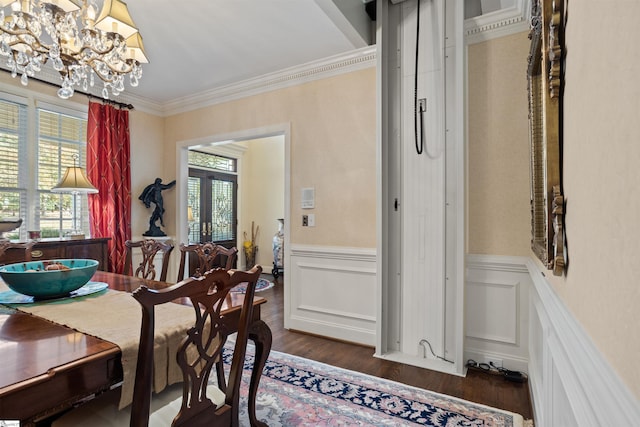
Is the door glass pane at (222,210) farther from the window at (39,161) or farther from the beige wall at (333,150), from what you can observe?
the beige wall at (333,150)

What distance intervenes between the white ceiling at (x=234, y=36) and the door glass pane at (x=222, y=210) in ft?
9.33

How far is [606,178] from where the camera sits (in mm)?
620

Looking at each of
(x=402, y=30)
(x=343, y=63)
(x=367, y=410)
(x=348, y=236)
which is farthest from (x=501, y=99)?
(x=367, y=410)

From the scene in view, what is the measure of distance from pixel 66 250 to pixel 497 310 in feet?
12.8

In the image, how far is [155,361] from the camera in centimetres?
119

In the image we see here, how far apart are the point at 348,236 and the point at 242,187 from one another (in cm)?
436

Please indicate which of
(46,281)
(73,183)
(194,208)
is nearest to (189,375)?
Answer: (46,281)

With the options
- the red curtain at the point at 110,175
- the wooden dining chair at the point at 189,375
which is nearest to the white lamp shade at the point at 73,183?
the red curtain at the point at 110,175

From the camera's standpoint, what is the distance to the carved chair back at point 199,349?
3.31 ft

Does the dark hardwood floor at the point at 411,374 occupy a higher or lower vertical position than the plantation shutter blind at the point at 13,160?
lower

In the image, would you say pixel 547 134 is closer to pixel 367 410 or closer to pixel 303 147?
pixel 367 410

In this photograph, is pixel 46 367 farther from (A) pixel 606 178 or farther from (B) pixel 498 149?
(B) pixel 498 149

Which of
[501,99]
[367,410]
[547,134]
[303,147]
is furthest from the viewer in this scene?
[303,147]

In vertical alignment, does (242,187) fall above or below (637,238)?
above
